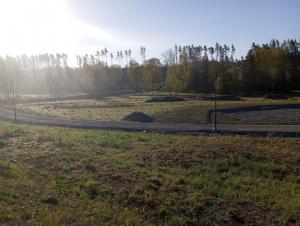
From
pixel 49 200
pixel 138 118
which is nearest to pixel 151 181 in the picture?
pixel 49 200

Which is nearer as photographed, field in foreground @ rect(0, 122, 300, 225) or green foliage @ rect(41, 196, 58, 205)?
field in foreground @ rect(0, 122, 300, 225)

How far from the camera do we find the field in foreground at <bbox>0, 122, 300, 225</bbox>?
14305 millimetres

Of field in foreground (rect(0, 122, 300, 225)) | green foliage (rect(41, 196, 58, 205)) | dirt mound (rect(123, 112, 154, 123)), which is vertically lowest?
dirt mound (rect(123, 112, 154, 123))

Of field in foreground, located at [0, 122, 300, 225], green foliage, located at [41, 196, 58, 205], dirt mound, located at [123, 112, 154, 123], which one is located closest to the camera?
field in foreground, located at [0, 122, 300, 225]

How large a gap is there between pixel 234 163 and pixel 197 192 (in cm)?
677

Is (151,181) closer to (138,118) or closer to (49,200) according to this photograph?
(49,200)

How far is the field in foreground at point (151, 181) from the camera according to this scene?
46.9 feet

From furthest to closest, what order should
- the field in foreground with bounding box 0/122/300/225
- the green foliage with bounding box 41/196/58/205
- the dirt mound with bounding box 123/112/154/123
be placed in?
the dirt mound with bounding box 123/112/154/123 → the green foliage with bounding box 41/196/58/205 → the field in foreground with bounding box 0/122/300/225

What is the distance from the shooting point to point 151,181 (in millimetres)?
19281

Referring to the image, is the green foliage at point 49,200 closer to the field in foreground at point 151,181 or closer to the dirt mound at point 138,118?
the field in foreground at point 151,181

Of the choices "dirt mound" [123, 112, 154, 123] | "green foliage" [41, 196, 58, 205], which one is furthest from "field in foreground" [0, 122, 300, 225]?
"dirt mound" [123, 112, 154, 123]

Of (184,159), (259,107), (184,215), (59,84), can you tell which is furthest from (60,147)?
(59,84)

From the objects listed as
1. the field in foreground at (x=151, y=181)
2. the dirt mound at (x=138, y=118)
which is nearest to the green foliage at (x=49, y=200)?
the field in foreground at (x=151, y=181)

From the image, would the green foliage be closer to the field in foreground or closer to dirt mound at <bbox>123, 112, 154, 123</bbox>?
the field in foreground
